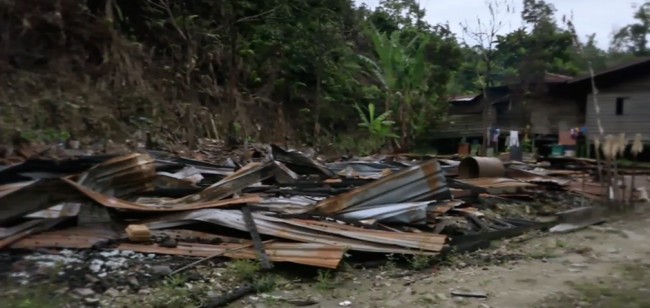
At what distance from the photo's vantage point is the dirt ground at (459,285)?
397 centimetres

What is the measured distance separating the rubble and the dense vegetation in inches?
216

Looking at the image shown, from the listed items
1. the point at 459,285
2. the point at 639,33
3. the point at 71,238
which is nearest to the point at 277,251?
the point at 459,285

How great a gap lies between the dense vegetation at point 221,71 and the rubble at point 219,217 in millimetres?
5492

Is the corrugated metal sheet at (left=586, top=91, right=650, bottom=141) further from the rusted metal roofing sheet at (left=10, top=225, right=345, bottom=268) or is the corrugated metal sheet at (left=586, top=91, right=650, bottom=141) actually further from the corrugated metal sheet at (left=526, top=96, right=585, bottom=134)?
the rusted metal roofing sheet at (left=10, top=225, right=345, bottom=268)

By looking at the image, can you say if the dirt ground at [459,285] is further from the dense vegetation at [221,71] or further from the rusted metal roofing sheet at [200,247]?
the dense vegetation at [221,71]

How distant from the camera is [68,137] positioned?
11.1 metres

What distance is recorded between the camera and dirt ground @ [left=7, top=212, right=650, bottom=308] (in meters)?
3.97

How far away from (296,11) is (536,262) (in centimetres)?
1280

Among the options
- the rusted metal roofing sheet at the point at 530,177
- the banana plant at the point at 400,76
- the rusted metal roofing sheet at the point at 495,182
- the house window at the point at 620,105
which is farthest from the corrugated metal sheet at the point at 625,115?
the rusted metal roofing sheet at the point at 495,182

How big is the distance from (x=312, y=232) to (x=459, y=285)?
1195mm

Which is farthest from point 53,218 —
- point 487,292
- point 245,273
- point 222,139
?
point 222,139

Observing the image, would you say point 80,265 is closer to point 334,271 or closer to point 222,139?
point 334,271

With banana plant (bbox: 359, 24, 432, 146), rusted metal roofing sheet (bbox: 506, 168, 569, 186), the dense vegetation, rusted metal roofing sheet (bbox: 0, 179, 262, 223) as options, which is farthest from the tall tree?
rusted metal roofing sheet (bbox: 0, 179, 262, 223)

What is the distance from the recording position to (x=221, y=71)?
17.0m
